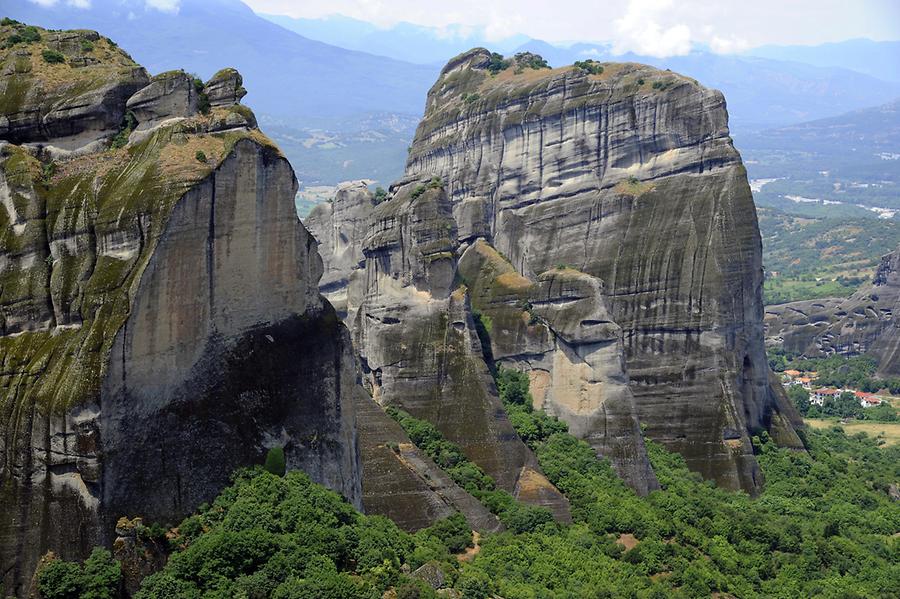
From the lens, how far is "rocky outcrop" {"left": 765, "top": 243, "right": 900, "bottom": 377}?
114 meters

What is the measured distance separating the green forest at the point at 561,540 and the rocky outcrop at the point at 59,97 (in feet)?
37.2

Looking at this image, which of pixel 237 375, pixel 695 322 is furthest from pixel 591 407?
pixel 237 375

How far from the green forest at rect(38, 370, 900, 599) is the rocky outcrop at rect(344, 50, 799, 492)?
6.27ft

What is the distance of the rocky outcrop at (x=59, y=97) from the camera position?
3928cm

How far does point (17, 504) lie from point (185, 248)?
26.0ft

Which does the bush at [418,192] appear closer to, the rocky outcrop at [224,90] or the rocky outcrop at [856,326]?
the rocky outcrop at [224,90]

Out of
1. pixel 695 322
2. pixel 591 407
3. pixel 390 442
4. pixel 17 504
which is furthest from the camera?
pixel 695 322

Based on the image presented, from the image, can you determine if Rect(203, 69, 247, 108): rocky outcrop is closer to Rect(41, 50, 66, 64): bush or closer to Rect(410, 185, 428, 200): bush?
Rect(41, 50, 66, 64): bush

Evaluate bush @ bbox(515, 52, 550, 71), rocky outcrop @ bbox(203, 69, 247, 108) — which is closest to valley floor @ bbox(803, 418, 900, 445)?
bush @ bbox(515, 52, 550, 71)

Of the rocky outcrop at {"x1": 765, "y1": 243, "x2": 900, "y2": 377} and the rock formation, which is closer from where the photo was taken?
the rock formation

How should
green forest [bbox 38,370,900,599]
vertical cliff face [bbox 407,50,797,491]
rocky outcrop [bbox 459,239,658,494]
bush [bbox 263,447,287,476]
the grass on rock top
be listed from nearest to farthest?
green forest [bbox 38,370,900,599]
the grass on rock top
bush [bbox 263,447,287,476]
rocky outcrop [bbox 459,239,658,494]
vertical cliff face [bbox 407,50,797,491]

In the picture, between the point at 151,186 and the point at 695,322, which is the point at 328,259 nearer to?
the point at 695,322

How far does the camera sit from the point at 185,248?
36.5m

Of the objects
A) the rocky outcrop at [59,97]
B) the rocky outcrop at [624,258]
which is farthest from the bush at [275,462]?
the rocky outcrop at [624,258]
